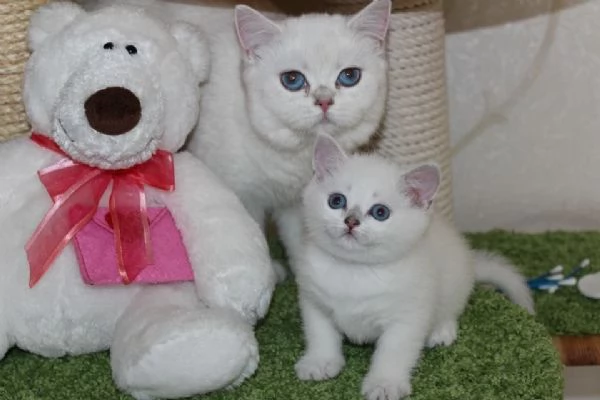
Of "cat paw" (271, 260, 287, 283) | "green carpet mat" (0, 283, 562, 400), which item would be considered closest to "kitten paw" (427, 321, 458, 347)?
"green carpet mat" (0, 283, 562, 400)

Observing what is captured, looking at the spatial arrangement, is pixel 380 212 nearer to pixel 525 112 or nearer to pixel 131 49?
pixel 131 49

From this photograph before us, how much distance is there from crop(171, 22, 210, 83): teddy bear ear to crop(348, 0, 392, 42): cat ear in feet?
0.78

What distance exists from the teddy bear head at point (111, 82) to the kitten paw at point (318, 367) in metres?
0.39

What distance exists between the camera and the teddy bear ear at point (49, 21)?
149cm

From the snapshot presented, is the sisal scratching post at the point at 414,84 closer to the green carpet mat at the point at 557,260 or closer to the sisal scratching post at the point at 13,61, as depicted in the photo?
the green carpet mat at the point at 557,260

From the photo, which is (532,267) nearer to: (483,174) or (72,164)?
(483,174)

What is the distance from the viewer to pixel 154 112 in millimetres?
1437

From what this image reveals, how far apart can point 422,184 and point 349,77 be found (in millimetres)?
247

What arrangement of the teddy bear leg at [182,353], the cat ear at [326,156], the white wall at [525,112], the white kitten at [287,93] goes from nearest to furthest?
the teddy bear leg at [182,353] < the cat ear at [326,156] < the white kitten at [287,93] < the white wall at [525,112]

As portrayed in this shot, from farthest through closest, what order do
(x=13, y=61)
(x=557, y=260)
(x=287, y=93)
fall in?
(x=557, y=260), (x=13, y=61), (x=287, y=93)

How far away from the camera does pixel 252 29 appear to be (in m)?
1.56

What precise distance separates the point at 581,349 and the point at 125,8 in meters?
1.01

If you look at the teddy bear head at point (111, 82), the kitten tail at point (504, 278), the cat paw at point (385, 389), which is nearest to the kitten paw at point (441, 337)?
the cat paw at point (385, 389)

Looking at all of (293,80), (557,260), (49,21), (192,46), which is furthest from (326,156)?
(557,260)
